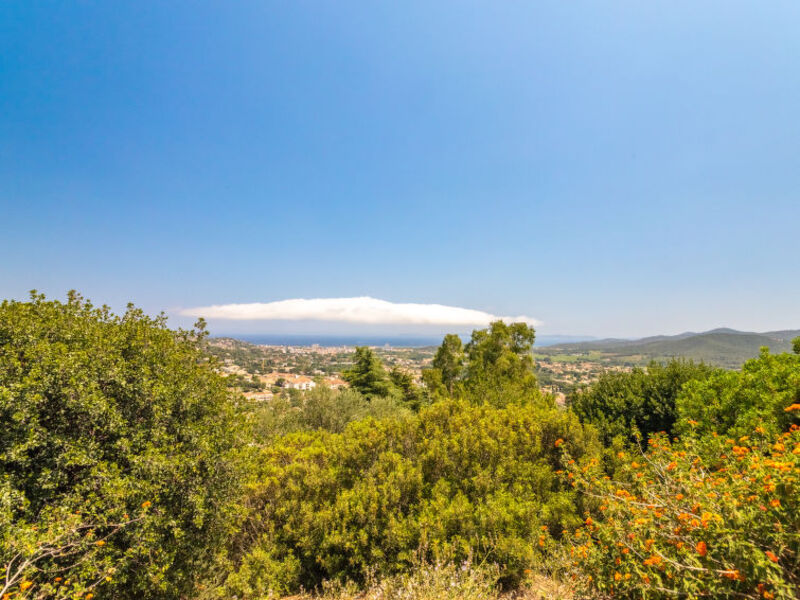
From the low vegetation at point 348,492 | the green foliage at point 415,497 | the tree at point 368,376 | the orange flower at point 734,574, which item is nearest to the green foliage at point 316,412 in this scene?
the low vegetation at point 348,492

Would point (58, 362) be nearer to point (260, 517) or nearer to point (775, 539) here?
point (260, 517)

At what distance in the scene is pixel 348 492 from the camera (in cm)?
626

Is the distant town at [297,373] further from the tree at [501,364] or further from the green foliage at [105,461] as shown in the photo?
the tree at [501,364]

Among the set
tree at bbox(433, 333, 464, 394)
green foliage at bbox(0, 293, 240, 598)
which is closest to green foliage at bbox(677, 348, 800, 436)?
green foliage at bbox(0, 293, 240, 598)

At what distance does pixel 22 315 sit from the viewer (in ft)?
18.4

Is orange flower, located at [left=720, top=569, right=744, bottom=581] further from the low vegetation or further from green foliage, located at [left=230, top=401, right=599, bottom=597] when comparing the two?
green foliage, located at [left=230, top=401, right=599, bottom=597]

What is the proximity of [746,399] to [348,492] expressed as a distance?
9.51 meters

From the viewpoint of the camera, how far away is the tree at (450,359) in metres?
21.6

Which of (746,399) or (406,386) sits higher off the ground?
(746,399)

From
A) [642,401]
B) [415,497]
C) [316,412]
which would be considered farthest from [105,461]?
[642,401]

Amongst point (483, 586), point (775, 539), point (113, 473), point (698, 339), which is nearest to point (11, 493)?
point (113, 473)

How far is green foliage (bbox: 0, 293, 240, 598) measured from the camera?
407cm

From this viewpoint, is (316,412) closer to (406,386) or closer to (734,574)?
(406,386)

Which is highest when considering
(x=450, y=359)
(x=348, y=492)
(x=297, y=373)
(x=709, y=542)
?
(x=709, y=542)
